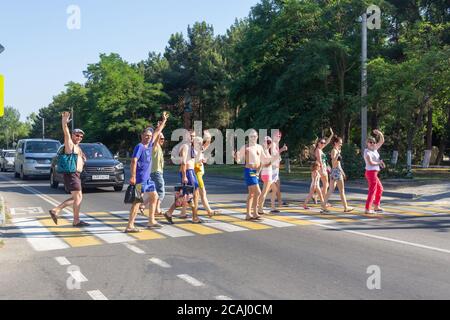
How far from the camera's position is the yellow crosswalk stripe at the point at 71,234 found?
8.65 m

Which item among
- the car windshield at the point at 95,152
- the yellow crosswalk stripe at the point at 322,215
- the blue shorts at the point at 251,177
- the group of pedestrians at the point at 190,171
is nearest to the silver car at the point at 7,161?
the car windshield at the point at 95,152

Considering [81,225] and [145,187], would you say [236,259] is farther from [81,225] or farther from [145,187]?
[81,225]

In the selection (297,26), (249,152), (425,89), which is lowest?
(249,152)

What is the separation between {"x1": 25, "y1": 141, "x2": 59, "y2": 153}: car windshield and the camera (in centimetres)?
2577

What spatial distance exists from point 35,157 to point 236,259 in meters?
19.9

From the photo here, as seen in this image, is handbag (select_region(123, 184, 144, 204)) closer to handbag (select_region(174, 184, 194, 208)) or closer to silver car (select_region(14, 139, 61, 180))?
handbag (select_region(174, 184, 194, 208))

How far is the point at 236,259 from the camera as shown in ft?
24.2

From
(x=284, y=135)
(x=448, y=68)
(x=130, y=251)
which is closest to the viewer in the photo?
(x=130, y=251)

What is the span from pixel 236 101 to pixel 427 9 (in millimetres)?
13572

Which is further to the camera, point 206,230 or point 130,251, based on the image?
point 206,230
